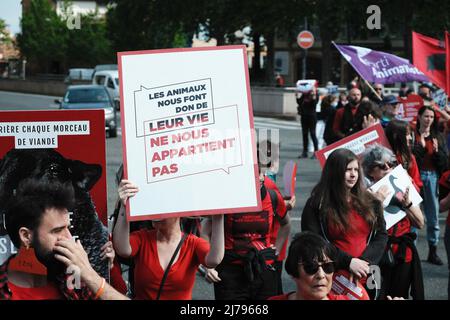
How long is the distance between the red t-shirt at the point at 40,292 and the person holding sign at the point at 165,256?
59 cm

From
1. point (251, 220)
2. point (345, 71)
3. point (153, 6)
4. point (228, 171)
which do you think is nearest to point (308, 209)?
point (251, 220)

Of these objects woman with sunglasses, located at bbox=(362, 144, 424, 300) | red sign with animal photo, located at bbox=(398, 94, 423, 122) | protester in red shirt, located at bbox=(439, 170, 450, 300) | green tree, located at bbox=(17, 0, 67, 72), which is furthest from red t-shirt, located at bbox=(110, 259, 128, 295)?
green tree, located at bbox=(17, 0, 67, 72)

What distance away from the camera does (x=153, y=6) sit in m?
49.9

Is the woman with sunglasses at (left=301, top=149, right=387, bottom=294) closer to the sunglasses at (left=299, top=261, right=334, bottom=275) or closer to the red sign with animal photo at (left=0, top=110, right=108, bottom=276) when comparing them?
the sunglasses at (left=299, top=261, right=334, bottom=275)

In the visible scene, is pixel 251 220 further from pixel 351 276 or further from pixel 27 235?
pixel 27 235

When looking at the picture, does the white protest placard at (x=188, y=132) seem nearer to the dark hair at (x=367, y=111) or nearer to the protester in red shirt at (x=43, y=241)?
the protester in red shirt at (x=43, y=241)

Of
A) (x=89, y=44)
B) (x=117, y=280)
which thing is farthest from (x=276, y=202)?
(x=89, y=44)

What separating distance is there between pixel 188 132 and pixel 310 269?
2.71ft

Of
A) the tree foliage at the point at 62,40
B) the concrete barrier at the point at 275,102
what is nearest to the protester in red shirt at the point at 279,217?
the concrete barrier at the point at 275,102

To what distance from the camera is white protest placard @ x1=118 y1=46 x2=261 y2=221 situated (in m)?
4.03

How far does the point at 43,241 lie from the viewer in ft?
12.5

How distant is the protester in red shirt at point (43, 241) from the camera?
371cm

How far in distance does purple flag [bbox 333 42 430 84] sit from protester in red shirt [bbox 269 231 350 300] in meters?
9.59
